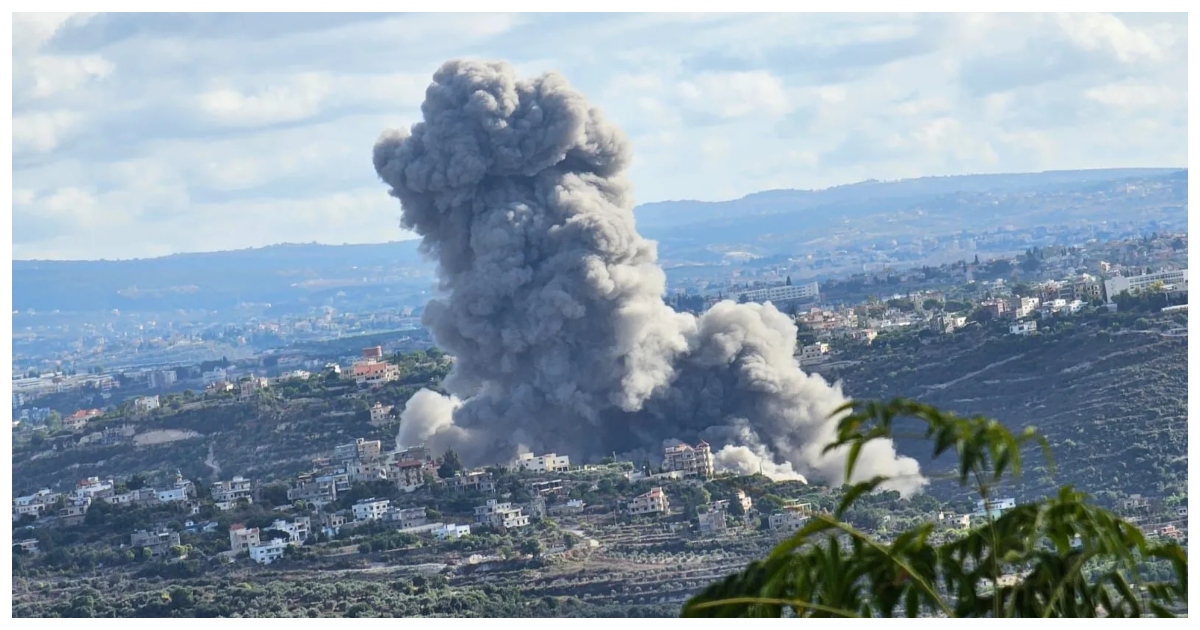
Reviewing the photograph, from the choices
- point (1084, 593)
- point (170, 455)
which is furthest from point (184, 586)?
point (1084, 593)

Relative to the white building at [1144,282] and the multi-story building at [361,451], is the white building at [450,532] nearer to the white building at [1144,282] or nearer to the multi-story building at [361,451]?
the multi-story building at [361,451]

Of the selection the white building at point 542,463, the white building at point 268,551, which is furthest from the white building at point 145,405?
the white building at point 542,463

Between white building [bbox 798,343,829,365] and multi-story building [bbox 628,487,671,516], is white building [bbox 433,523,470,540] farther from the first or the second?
white building [bbox 798,343,829,365]

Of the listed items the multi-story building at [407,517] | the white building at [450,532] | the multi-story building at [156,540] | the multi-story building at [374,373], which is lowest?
the multi-story building at [156,540]

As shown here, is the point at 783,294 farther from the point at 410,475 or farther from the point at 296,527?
the point at 296,527

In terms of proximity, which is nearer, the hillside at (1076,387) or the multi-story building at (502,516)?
the multi-story building at (502,516)

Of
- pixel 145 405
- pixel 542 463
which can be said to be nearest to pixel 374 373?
pixel 145 405
